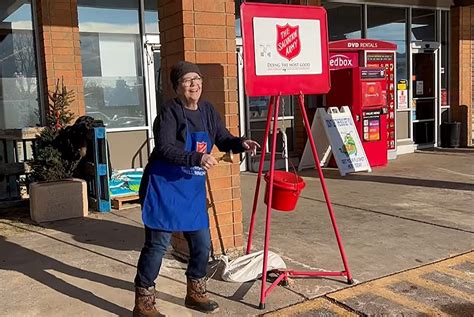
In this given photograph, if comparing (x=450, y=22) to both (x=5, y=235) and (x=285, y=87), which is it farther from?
(x=5, y=235)

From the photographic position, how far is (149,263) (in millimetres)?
3500

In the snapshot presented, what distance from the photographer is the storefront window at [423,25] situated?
1248 cm

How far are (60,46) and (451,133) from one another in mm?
9234

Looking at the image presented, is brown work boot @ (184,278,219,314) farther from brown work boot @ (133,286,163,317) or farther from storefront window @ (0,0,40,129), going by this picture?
storefront window @ (0,0,40,129)

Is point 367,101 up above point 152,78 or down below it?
below

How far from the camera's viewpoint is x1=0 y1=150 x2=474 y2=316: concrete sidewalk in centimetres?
401

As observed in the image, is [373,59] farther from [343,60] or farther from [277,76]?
[277,76]

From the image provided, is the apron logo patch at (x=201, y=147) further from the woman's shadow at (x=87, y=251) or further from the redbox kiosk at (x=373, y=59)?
the redbox kiosk at (x=373, y=59)

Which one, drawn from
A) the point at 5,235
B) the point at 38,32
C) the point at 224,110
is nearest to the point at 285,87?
the point at 224,110

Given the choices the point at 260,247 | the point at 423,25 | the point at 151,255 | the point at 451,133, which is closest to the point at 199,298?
the point at 151,255

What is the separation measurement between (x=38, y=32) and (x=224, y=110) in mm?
4636

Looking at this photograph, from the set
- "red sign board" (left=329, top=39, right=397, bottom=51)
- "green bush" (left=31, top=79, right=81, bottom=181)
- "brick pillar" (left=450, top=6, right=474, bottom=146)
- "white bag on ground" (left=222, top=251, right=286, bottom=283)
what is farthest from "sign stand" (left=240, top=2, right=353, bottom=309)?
"brick pillar" (left=450, top=6, right=474, bottom=146)

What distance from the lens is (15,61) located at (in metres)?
8.32

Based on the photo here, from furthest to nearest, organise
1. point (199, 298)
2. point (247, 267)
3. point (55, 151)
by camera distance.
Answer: point (55, 151) → point (247, 267) → point (199, 298)
